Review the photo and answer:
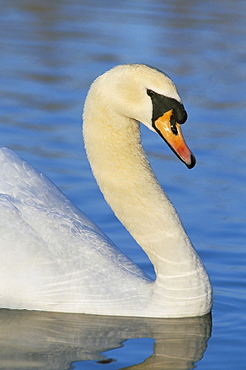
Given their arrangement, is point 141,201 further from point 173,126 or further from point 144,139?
point 144,139

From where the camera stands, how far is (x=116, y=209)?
6.81m

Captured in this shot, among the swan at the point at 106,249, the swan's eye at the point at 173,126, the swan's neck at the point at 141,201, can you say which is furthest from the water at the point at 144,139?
the swan's eye at the point at 173,126

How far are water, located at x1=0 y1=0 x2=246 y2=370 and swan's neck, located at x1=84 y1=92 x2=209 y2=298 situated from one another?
383 millimetres

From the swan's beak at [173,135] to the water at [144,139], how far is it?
1062mm

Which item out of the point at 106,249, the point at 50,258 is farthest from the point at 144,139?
the point at 50,258

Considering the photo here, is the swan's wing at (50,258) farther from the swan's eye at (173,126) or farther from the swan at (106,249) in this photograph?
the swan's eye at (173,126)

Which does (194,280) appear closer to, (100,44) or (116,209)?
(116,209)

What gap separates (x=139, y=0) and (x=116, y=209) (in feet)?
41.6

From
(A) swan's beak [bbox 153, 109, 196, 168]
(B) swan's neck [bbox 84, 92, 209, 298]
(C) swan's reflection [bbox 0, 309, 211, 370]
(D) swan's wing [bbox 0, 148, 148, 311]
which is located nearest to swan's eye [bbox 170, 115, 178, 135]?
(A) swan's beak [bbox 153, 109, 196, 168]

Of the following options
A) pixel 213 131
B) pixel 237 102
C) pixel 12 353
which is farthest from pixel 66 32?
pixel 12 353

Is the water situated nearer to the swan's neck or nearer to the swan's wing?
the swan's wing

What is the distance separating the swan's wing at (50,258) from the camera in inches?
260

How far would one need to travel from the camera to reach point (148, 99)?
6.37 m

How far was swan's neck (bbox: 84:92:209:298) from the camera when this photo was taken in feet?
21.8
